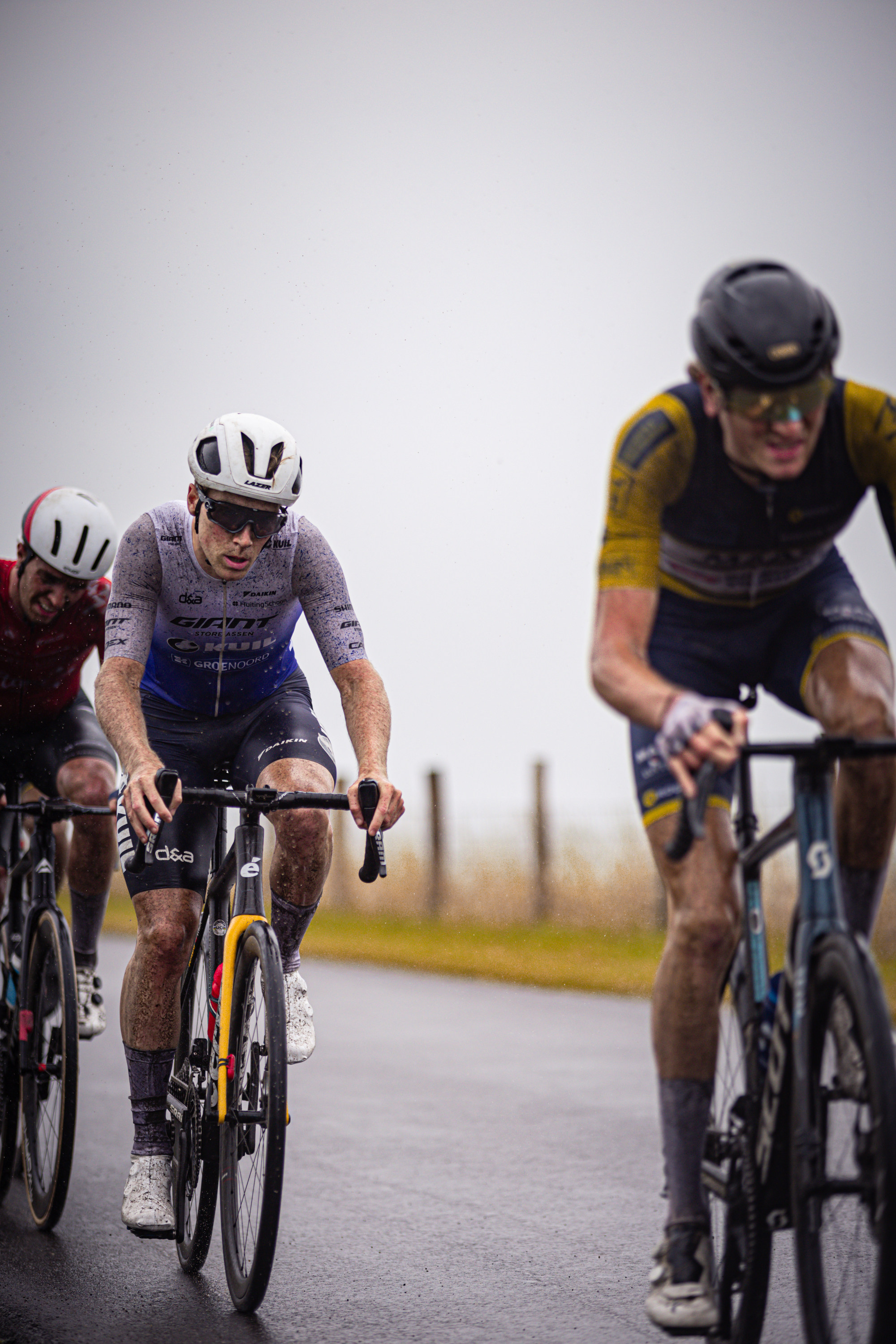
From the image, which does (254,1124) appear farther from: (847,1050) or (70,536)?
(70,536)

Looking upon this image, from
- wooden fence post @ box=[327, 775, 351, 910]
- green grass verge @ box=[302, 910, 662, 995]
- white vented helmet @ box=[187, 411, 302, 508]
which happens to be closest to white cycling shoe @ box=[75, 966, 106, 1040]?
white vented helmet @ box=[187, 411, 302, 508]

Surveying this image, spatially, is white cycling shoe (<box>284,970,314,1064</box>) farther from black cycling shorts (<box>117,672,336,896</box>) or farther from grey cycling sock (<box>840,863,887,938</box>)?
grey cycling sock (<box>840,863,887,938</box>)

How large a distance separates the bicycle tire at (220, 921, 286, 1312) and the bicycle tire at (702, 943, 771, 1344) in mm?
1141

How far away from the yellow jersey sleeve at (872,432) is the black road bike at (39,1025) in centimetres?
303

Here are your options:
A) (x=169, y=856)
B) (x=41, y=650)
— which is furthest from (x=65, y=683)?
(x=169, y=856)

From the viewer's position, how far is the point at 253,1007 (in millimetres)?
4344

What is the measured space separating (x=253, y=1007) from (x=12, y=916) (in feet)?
6.78

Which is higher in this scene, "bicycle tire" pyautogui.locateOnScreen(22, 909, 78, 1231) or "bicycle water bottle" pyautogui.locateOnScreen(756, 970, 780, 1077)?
"bicycle water bottle" pyautogui.locateOnScreen(756, 970, 780, 1077)

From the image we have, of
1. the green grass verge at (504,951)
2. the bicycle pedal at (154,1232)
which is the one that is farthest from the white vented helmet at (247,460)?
the green grass verge at (504,951)

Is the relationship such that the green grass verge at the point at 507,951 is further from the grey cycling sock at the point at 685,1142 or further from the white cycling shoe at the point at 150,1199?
the grey cycling sock at the point at 685,1142

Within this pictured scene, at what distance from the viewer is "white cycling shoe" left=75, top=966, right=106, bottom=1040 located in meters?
6.04

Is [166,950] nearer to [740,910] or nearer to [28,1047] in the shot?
[28,1047]

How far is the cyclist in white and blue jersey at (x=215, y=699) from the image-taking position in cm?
466

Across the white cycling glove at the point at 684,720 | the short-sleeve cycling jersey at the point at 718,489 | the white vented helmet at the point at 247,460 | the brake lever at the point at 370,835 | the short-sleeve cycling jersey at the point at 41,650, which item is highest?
the white vented helmet at the point at 247,460
